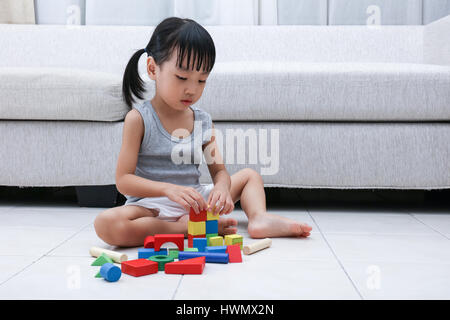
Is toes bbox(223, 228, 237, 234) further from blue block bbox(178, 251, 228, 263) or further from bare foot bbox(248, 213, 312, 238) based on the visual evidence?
blue block bbox(178, 251, 228, 263)

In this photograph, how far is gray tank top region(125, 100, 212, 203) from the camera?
3.50 ft

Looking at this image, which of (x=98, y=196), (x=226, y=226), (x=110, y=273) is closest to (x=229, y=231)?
(x=226, y=226)

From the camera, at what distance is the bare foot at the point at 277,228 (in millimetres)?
1088

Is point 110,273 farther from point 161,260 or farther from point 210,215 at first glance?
point 210,215

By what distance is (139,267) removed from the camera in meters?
0.78

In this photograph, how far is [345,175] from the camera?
1435 mm

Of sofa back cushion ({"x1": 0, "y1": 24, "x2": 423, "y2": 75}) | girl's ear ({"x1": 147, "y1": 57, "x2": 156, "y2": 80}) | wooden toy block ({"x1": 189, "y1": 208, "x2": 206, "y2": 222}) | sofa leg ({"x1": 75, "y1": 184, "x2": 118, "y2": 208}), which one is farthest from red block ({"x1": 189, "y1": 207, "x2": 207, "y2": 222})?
sofa back cushion ({"x1": 0, "y1": 24, "x2": 423, "y2": 75})

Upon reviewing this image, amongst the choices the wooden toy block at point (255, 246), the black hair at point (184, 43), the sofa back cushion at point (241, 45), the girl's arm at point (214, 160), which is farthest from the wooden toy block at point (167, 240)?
the sofa back cushion at point (241, 45)

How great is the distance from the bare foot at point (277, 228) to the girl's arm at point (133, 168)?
0.87 feet

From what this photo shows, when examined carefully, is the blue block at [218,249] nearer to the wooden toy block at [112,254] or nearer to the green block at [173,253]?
the green block at [173,253]

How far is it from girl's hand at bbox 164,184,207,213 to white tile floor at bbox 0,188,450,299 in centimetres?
14

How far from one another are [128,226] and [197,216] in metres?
0.16

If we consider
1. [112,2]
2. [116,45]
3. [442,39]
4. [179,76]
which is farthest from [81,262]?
[112,2]
